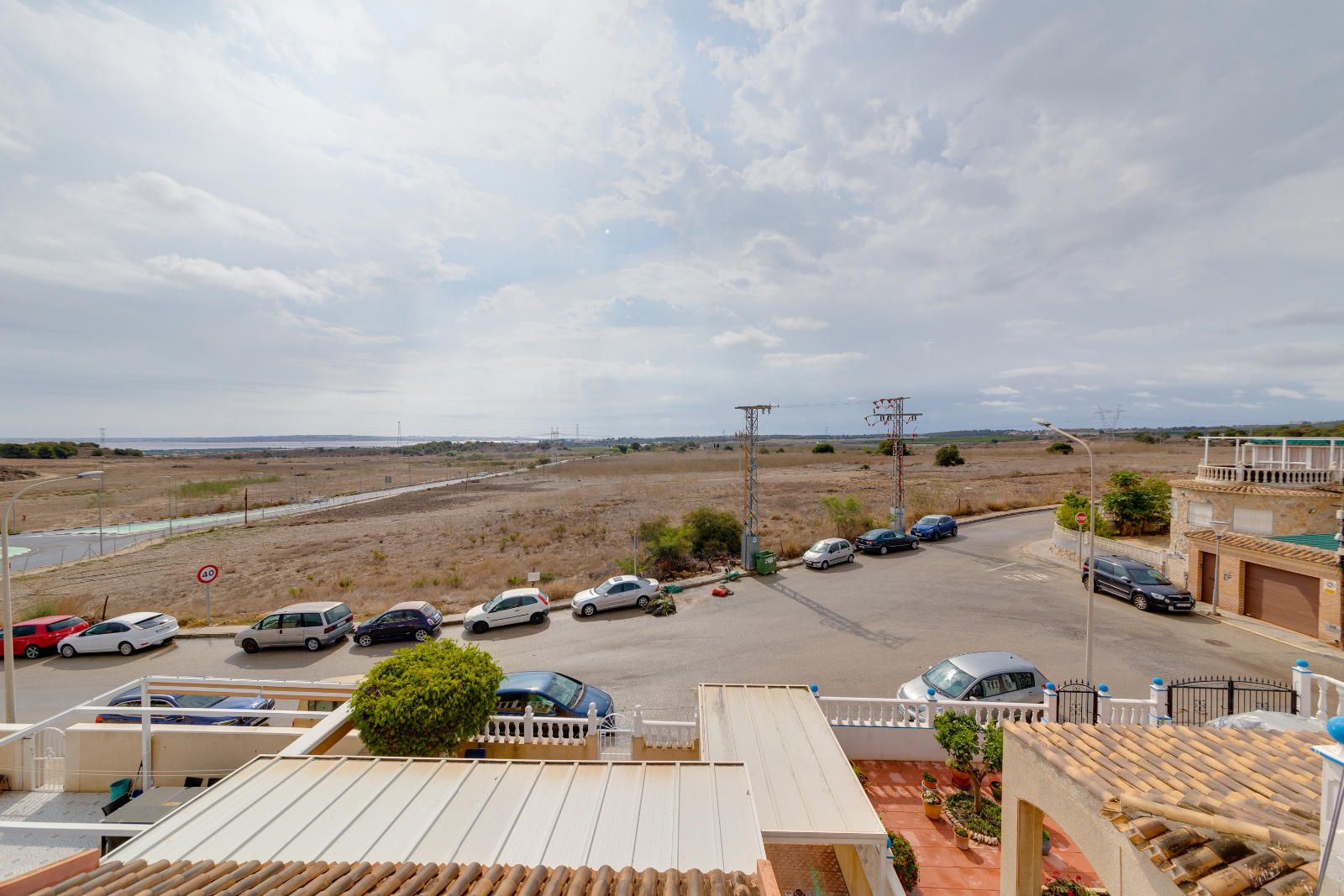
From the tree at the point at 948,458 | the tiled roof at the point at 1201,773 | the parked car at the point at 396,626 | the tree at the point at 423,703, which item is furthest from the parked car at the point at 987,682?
the tree at the point at 948,458

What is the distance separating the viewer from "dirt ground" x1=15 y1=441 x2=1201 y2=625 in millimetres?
22688

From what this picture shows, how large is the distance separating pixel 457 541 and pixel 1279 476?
1503 inches

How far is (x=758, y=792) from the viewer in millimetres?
6672

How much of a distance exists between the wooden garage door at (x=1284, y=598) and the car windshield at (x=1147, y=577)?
2155 mm

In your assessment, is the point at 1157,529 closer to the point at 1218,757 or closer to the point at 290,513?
the point at 1218,757

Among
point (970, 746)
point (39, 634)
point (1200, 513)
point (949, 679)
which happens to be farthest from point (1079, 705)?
point (39, 634)

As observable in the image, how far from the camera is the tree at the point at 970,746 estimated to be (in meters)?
8.57

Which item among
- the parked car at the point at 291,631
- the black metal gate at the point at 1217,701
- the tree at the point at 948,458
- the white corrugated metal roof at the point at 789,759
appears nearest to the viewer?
the white corrugated metal roof at the point at 789,759

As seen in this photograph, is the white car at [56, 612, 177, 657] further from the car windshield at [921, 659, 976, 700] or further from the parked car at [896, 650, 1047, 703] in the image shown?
the car windshield at [921, 659, 976, 700]

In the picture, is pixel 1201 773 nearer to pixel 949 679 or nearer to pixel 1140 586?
pixel 949 679

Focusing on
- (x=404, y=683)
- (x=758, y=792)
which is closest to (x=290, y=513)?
(x=404, y=683)

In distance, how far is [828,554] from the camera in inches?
971

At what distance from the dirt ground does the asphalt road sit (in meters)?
4.31

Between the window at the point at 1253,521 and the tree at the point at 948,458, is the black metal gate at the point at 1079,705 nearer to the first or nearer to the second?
the window at the point at 1253,521
